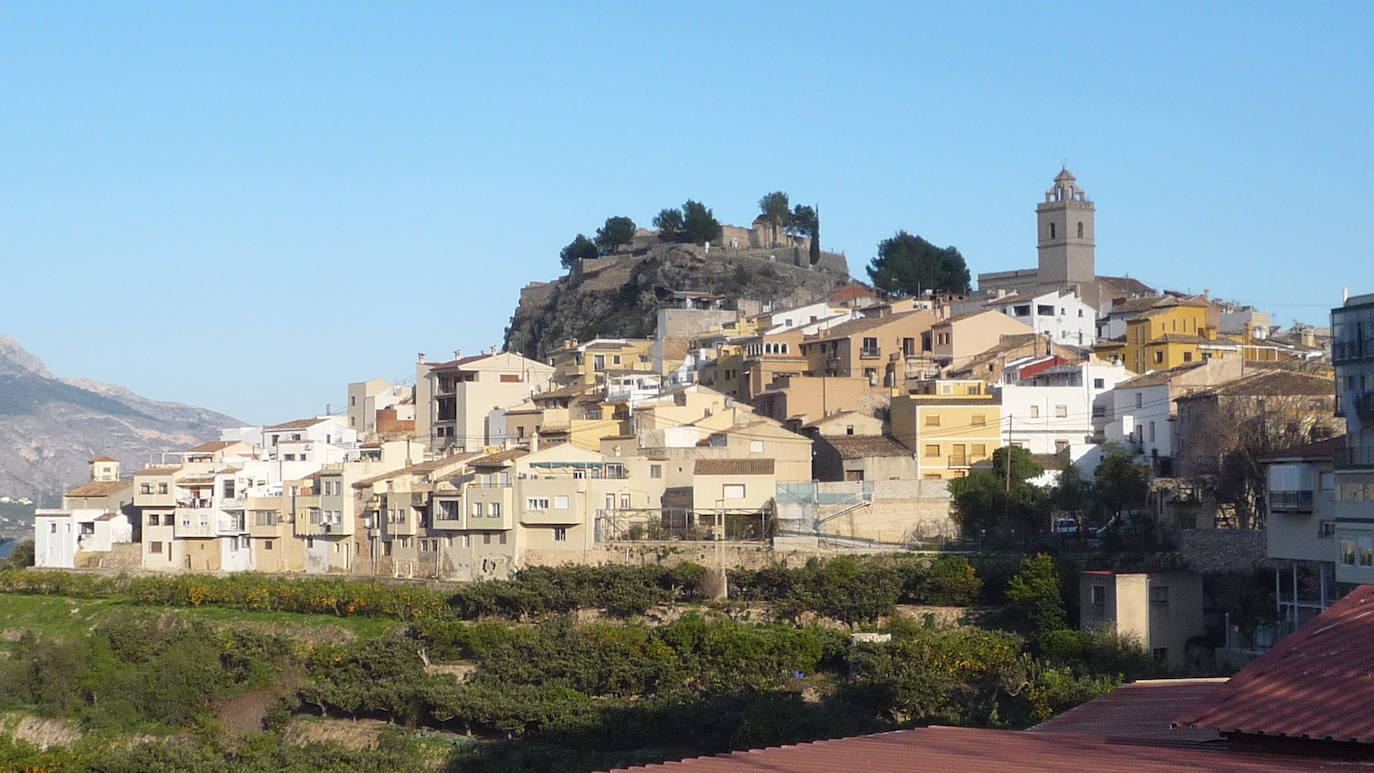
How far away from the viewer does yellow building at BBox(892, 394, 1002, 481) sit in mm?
49500

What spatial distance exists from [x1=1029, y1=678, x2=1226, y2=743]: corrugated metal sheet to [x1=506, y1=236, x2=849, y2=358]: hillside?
69.5 m

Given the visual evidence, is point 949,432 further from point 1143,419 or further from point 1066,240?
point 1066,240

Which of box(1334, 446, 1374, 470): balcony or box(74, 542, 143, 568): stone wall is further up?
box(1334, 446, 1374, 470): balcony

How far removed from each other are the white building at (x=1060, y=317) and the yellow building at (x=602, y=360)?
15.8 metres

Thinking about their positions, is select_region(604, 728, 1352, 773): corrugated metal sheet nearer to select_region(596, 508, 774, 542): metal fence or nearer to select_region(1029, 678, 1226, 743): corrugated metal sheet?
select_region(1029, 678, 1226, 743): corrugated metal sheet

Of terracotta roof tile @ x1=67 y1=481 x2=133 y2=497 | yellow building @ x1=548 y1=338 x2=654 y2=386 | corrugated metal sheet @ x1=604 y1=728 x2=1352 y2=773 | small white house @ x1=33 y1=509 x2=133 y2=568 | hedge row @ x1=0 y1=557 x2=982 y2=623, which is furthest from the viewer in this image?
yellow building @ x1=548 y1=338 x2=654 y2=386

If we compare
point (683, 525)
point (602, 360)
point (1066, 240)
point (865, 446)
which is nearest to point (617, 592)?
point (683, 525)

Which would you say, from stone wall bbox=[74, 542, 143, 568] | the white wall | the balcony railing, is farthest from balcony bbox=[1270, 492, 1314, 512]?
stone wall bbox=[74, 542, 143, 568]

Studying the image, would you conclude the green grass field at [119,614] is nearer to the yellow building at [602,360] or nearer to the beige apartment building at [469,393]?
the beige apartment building at [469,393]

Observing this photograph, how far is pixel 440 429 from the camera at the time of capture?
67188 millimetres

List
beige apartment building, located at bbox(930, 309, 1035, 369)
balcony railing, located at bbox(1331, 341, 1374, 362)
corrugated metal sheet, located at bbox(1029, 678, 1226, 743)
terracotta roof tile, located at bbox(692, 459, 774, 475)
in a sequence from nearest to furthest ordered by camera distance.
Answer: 1. corrugated metal sheet, located at bbox(1029, 678, 1226, 743)
2. balcony railing, located at bbox(1331, 341, 1374, 362)
3. terracotta roof tile, located at bbox(692, 459, 774, 475)
4. beige apartment building, located at bbox(930, 309, 1035, 369)

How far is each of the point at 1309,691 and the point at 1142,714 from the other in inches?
96.0

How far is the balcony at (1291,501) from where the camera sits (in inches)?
1323

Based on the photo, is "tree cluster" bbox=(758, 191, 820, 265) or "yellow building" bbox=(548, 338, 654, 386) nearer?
"yellow building" bbox=(548, 338, 654, 386)
